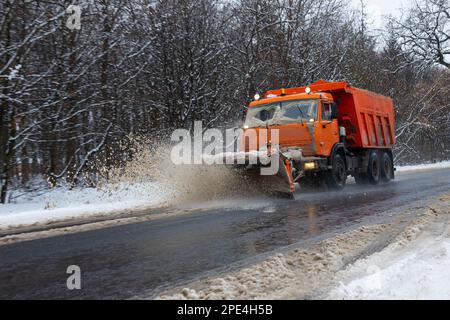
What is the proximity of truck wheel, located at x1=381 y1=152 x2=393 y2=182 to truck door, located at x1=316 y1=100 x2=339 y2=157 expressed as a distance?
4512 mm

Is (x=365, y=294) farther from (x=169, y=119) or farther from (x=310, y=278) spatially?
(x=169, y=119)

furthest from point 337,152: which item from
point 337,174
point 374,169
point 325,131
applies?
point 374,169

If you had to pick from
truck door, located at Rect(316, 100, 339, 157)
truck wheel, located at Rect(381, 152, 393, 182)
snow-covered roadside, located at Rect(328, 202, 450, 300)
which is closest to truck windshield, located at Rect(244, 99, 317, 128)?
truck door, located at Rect(316, 100, 339, 157)

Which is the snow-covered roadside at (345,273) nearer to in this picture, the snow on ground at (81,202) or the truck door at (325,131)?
the snow on ground at (81,202)

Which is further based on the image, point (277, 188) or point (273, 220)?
point (277, 188)

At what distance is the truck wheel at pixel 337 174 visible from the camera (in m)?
12.1

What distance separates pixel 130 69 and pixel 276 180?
661 centimetres

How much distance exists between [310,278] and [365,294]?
2.10 ft

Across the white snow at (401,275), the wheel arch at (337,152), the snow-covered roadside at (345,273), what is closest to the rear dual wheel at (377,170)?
the wheel arch at (337,152)

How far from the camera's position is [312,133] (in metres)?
11.2

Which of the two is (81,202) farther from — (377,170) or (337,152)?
(377,170)
